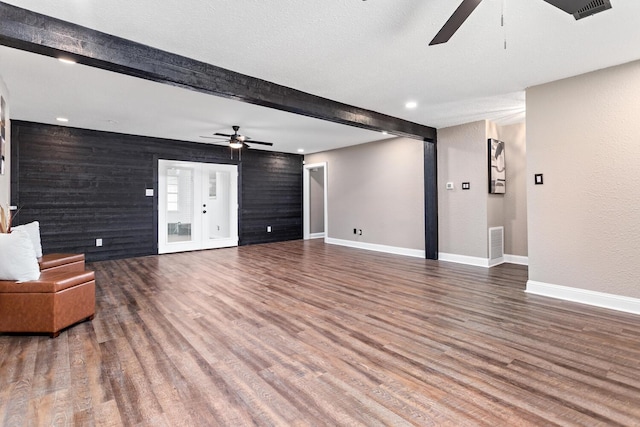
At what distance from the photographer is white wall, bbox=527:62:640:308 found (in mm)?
3160

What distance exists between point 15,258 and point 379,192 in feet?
19.6

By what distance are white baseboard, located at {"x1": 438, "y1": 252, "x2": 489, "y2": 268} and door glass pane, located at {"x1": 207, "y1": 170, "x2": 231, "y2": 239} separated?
201 inches

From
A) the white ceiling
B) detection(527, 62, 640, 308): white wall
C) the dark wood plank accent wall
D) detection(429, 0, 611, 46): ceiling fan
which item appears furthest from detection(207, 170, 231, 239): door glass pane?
detection(429, 0, 611, 46): ceiling fan

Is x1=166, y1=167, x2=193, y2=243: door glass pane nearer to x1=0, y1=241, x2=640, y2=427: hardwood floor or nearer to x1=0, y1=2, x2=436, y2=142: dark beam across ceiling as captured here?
x1=0, y1=241, x2=640, y2=427: hardwood floor

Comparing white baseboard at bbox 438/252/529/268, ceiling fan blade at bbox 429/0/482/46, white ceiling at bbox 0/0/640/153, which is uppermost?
white ceiling at bbox 0/0/640/153

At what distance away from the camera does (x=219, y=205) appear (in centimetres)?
777

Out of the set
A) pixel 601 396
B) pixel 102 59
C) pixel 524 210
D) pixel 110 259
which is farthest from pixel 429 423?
pixel 110 259

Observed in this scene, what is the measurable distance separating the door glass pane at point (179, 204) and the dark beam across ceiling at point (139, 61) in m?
4.34

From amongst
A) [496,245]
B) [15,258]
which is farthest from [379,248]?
[15,258]

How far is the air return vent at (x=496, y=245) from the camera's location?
5328 mm

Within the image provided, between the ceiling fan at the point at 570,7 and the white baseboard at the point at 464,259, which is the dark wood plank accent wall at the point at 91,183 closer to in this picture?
the white baseboard at the point at 464,259

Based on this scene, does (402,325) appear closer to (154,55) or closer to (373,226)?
(154,55)

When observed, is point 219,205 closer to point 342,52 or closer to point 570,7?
point 342,52

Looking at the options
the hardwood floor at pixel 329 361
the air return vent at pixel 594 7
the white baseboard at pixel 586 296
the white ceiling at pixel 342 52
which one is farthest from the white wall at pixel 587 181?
the air return vent at pixel 594 7
